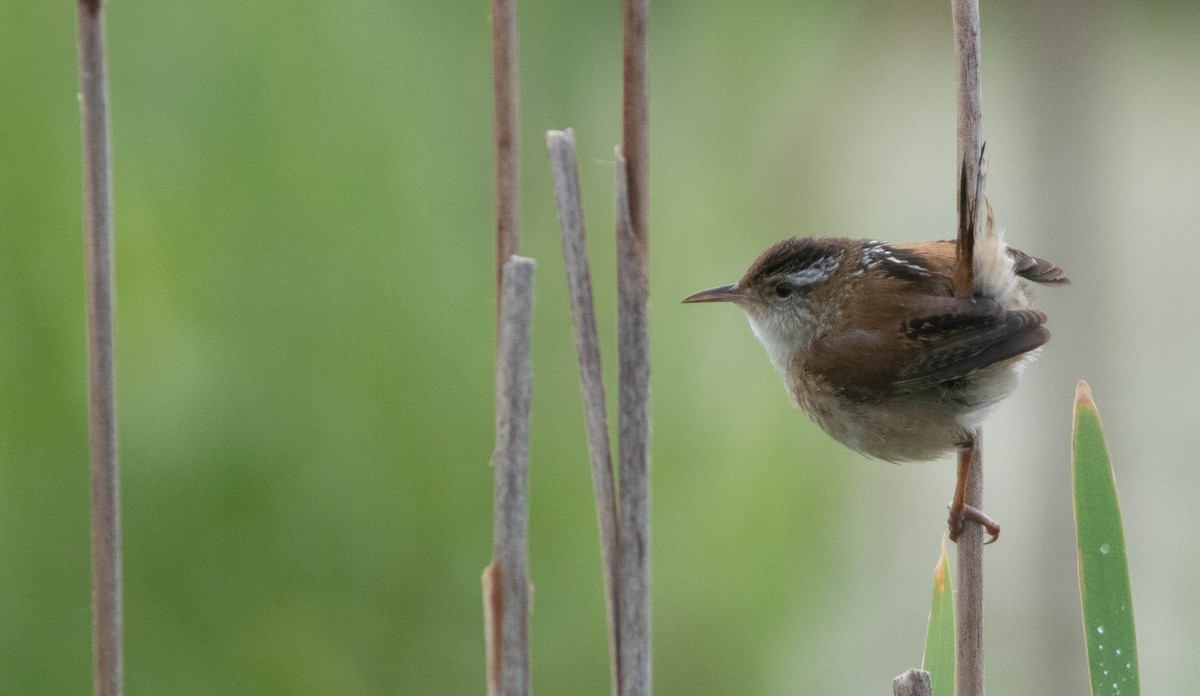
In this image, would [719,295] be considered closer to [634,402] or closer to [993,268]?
[993,268]

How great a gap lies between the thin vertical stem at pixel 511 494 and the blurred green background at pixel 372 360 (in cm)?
115

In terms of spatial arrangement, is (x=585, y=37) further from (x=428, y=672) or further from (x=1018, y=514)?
(x=1018, y=514)

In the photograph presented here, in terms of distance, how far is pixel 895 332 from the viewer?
185 centimetres

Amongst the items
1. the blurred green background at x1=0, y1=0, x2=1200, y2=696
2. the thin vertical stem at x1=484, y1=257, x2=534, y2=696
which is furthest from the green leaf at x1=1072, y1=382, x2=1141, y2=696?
the blurred green background at x1=0, y1=0, x2=1200, y2=696

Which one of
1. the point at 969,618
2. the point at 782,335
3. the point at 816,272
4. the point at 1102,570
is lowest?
the point at 969,618

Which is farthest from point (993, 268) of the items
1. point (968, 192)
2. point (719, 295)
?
point (719, 295)

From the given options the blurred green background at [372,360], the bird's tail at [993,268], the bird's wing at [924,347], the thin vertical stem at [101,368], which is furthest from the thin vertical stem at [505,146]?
the blurred green background at [372,360]

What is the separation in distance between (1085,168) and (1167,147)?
0.77m

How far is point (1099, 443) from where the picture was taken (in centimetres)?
110

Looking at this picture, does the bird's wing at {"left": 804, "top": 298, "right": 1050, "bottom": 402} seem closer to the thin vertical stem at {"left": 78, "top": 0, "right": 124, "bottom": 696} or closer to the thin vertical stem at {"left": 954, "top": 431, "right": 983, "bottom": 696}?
the thin vertical stem at {"left": 954, "top": 431, "right": 983, "bottom": 696}

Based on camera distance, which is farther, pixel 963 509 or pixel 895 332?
pixel 895 332

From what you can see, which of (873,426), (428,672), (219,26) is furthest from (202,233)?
(873,426)

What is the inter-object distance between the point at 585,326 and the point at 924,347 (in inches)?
36.3

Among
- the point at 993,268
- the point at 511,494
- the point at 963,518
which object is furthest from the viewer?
the point at 993,268
